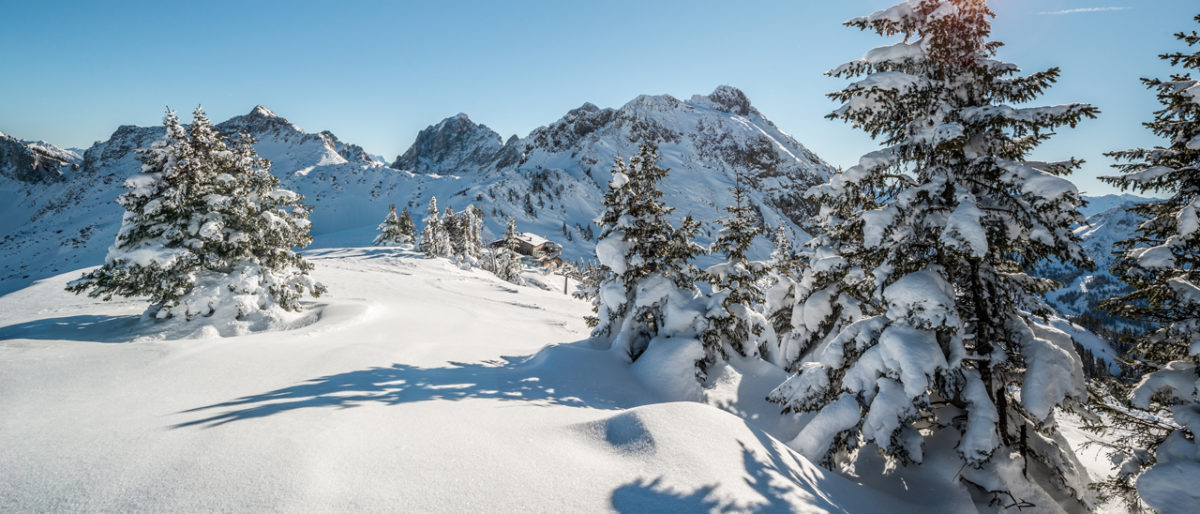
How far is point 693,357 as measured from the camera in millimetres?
12180

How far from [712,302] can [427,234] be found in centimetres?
5241

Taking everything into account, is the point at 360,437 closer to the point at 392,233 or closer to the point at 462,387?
the point at 462,387

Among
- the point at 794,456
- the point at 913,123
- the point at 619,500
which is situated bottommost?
the point at 794,456

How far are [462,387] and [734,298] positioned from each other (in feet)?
28.8

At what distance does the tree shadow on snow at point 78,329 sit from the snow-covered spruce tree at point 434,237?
133ft

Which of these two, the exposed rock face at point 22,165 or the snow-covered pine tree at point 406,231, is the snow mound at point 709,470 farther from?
the exposed rock face at point 22,165

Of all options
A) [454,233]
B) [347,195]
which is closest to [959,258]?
[454,233]

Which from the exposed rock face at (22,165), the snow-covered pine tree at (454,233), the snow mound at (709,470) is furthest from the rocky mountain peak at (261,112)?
the snow mound at (709,470)

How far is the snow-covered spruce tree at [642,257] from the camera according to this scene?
13.6 m

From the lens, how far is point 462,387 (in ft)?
30.1

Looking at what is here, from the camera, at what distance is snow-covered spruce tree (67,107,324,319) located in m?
13.1

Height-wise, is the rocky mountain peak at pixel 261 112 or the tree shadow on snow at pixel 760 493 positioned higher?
the rocky mountain peak at pixel 261 112

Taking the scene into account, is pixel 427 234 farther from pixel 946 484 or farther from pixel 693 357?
pixel 946 484

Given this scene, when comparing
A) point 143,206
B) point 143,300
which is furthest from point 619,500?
point 143,300
